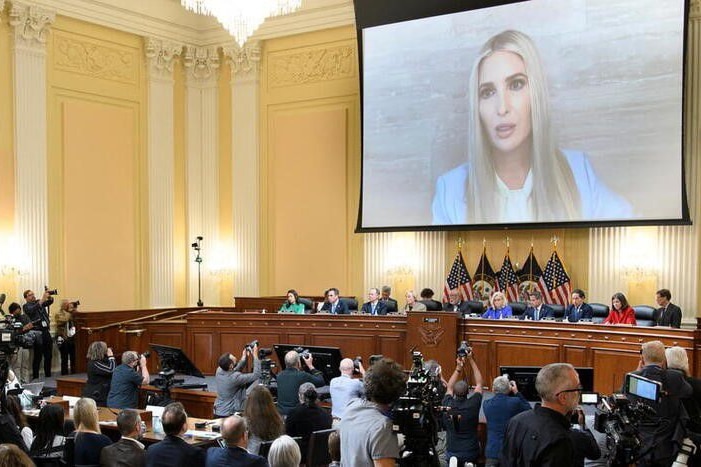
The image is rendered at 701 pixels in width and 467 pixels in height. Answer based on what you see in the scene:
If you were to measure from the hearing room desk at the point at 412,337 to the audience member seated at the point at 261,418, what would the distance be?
18.4 ft

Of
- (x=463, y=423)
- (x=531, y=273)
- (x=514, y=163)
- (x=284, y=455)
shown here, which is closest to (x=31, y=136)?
(x=514, y=163)

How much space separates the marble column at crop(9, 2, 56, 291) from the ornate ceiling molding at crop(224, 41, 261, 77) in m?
3.84

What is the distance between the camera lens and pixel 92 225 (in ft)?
50.8

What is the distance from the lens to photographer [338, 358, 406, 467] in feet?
11.6

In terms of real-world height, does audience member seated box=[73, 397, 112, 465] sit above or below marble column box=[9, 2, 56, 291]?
below

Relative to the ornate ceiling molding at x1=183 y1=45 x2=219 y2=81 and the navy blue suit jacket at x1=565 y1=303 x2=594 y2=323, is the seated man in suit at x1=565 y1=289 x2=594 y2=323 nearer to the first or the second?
the navy blue suit jacket at x1=565 y1=303 x2=594 y2=323

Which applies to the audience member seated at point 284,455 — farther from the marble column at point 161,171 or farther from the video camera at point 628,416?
the marble column at point 161,171

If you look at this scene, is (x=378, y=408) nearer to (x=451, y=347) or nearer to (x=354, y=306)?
(x=451, y=347)

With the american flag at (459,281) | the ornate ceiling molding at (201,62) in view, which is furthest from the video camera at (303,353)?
the ornate ceiling molding at (201,62)

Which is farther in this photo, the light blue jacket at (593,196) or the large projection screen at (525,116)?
the light blue jacket at (593,196)

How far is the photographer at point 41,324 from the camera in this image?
12787 millimetres

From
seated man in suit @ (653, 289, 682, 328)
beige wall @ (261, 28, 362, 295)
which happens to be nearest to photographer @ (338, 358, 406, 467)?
seated man in suit @ (653, 289, 682, 328)

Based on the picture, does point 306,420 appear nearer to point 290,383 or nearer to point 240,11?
point 290,383

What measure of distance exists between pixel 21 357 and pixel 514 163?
884 cm
